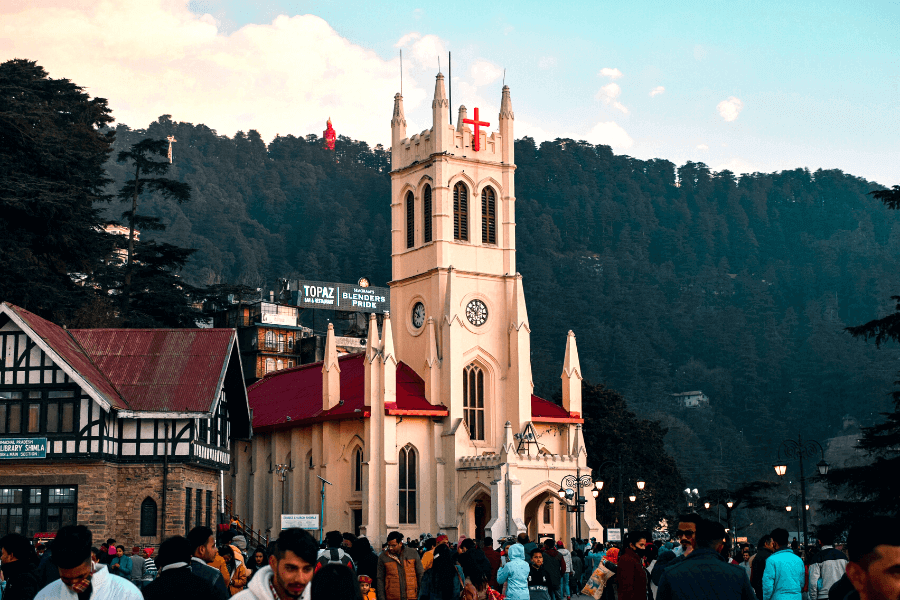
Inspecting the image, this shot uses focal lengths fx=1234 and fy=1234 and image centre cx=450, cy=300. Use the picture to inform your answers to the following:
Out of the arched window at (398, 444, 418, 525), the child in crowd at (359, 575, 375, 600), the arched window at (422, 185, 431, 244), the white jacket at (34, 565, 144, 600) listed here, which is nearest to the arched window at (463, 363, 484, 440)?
the arched window at (398, 444, 418, 525)

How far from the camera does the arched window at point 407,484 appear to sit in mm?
58250

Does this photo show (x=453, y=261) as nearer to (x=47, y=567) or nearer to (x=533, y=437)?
(x=533, y=437)

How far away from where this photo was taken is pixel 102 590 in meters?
8.53

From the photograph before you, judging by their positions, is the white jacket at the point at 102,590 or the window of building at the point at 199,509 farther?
the window of building at the point at 199,509

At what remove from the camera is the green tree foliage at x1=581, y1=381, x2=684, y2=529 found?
260ft

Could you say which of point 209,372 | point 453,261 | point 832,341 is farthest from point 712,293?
point 209,372

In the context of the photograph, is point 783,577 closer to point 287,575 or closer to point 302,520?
point 287,575

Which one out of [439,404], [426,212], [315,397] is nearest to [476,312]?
[439,404]

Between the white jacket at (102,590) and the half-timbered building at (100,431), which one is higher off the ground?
the half-timbered building at (100,431)

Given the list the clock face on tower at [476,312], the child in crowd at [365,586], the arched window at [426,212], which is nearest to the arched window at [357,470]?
the clock face on tower at [476,312]

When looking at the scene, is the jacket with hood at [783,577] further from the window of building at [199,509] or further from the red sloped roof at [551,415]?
the red sloped roof at [551,415]

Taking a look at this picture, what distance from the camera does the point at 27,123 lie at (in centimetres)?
5959

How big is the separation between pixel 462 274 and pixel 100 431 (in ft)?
85.5

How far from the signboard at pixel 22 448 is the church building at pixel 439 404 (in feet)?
64.3
